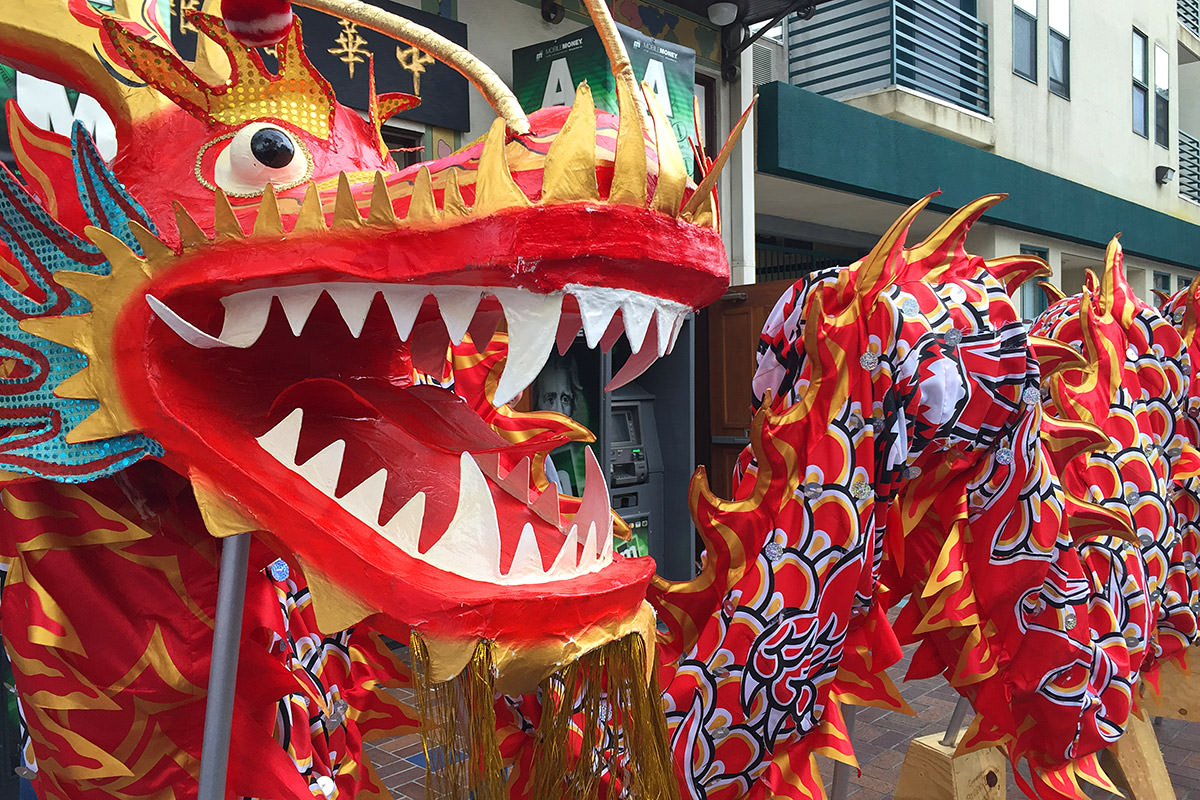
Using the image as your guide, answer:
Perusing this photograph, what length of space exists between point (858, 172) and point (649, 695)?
23.1 feet

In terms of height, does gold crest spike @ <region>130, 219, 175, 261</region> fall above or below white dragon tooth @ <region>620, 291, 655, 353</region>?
above

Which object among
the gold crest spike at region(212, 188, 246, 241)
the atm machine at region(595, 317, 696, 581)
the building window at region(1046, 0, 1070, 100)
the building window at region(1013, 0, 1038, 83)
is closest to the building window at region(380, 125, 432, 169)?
the atm machine at region(595, 317, 696, 581)

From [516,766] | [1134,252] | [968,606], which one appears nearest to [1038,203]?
[1134,252]

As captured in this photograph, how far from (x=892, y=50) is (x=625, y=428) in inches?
213

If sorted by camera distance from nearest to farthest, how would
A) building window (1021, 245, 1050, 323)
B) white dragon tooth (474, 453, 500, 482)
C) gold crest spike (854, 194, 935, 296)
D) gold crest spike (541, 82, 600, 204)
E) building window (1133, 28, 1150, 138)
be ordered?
gold crest spike (541, 82, 600, 204) < white dragon tooth (474, 453, 500, 482) < gold crest spike (854, 194, 935, 296) < building window (1021, 245, 1050, 323) < building window (1133, 28, 1150, 138)

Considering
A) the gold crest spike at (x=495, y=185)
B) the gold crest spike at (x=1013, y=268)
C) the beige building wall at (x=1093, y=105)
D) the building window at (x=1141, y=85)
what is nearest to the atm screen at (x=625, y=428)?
the gold crest spike at (x=1013, y=268)

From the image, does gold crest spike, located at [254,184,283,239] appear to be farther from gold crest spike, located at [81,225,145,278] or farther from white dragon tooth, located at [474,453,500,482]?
white dragon tooth, located at [474,453,500,482]

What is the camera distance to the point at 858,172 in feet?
24.6

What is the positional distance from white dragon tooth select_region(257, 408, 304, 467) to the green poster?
12.2 feet

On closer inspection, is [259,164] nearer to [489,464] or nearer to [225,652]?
[489,464]

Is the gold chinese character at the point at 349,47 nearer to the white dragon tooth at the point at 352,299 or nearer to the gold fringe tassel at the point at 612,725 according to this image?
the white dragon tooth at the point at 352,299

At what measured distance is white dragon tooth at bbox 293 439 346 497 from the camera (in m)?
1.05

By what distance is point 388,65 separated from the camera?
4465mm

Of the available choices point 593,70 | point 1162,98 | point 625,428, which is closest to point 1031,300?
point 1162,98
